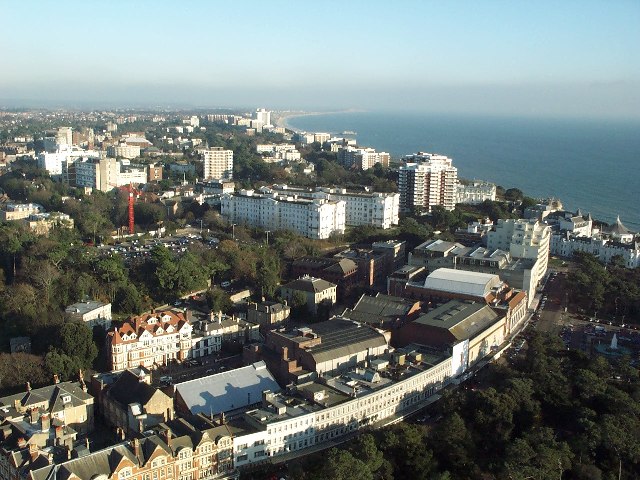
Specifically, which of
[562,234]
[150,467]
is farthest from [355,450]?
[562,234]

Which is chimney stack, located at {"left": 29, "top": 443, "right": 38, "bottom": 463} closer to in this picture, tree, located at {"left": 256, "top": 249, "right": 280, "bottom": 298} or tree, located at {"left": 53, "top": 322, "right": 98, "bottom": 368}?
tree, located at {"left": 53, "top": 322, "right": 98, "bottom": 368}

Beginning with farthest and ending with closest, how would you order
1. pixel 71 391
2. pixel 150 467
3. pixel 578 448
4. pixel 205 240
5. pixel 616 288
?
pixel 205 240 < pixel 616 288 < pixel 71 391 < pixel 578 448 < pixel 150 467

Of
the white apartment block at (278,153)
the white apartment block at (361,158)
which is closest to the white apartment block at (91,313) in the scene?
the white apartment block at (361,158)

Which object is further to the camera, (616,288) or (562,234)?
(562,234)

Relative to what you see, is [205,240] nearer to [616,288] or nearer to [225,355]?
[225,355]

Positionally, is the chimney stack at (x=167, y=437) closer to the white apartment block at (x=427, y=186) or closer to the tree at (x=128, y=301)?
the tree at (x=128, y=301)

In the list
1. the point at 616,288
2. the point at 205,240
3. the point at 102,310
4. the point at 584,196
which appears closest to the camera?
the point at 102,310
